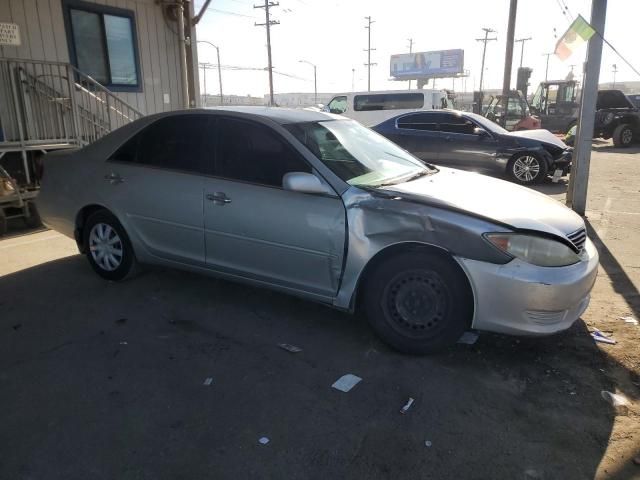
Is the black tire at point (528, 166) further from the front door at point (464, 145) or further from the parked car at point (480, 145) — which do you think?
the front door at point (464, 145)

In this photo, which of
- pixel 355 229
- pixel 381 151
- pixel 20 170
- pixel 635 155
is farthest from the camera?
pixel 635 155

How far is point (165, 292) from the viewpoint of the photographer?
4590 millimetres

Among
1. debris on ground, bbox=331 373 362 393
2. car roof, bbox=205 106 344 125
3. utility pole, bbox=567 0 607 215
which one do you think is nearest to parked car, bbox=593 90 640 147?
utility pole, bbox=567 0 607 215

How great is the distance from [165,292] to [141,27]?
24.1 feet

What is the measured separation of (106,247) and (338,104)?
15.8 m

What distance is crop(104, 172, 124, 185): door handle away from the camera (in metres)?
4.47

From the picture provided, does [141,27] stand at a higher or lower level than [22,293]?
higher

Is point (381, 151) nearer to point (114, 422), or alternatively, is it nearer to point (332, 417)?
point (332, 417)

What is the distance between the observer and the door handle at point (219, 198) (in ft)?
12.7

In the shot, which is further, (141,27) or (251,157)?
(141,27)

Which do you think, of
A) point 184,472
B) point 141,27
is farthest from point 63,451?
point 141,27

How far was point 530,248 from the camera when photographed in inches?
121

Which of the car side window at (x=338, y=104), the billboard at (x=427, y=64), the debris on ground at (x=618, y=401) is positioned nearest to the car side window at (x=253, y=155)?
the debris on ground at (x=618, y=401)

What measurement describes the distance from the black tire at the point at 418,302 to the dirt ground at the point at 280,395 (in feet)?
0.51
